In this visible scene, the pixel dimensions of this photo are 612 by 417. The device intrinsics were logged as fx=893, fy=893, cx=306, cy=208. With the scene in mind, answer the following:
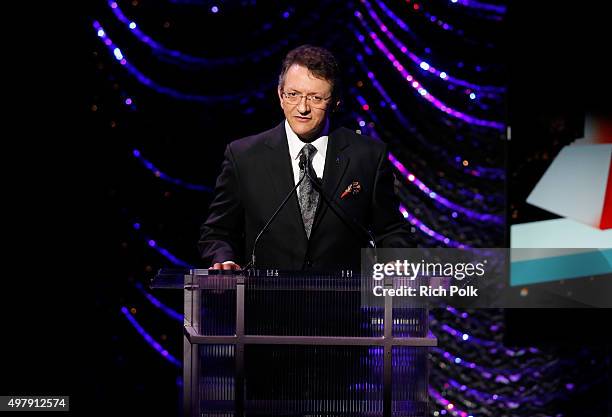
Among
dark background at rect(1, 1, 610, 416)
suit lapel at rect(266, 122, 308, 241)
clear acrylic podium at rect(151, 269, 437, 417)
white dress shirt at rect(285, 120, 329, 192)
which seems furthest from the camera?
dark background at rect(1, 1, 610, 416)

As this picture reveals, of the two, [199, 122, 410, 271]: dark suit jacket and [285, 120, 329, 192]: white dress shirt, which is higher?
[285, 120, 329, 192]: white dress shirt

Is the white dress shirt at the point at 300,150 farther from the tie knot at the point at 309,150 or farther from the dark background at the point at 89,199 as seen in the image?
the dark background at the point at 89,199

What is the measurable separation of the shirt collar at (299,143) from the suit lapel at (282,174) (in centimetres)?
2

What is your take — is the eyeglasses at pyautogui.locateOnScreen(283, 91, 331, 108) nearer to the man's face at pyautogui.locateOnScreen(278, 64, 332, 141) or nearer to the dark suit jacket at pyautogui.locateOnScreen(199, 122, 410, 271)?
the man's face at pyautogui.locateOnScreen(278, 64, 332, 141)

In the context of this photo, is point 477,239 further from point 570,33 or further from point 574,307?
point 570,33

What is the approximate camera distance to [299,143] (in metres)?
3.22

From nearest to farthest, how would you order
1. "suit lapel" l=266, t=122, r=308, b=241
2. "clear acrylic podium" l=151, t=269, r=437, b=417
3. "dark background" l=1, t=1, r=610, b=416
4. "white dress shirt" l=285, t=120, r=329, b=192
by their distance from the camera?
"clear acrylic podium" l=151, t=269, r=437, b=417, "suit lapel" l=266, t=122, r=308, b=241, "white dress shirt" l=285, t=120, r=329, b=192, "dark background" l=1, t=1, r=610, b=416

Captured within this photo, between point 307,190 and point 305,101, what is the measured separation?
0.31 metres

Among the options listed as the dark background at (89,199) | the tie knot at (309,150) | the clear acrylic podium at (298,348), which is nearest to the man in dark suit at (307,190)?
the tie knot at (309,150)

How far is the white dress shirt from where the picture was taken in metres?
3.17

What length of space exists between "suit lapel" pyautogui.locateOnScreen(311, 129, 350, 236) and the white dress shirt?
0.03m

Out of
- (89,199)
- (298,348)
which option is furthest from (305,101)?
(89,199)

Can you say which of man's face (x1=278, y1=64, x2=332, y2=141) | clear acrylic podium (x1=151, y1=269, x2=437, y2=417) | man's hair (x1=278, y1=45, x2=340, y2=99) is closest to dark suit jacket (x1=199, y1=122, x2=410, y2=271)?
man's face (x1=278, y1=64, x2=332, y2=141)

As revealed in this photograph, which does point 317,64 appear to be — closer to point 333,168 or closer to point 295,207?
point 333,168
